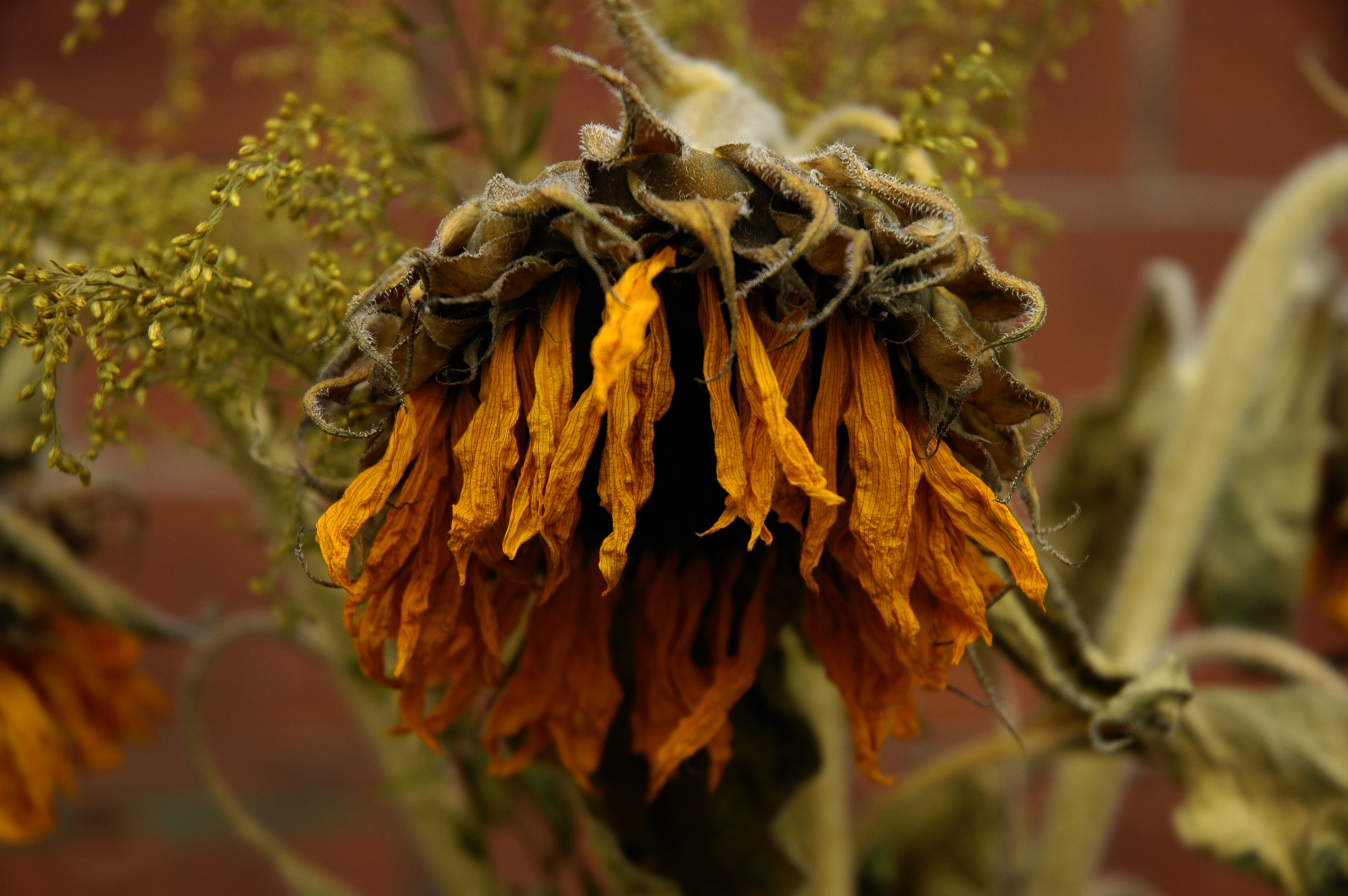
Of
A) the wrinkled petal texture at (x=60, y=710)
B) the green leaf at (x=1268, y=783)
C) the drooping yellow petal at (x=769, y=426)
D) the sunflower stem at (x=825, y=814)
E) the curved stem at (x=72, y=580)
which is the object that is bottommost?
the green leaf at (x=1268, y=783)

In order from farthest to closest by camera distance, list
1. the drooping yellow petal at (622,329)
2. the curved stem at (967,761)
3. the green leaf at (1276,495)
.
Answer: the green leaf at (1276,495), the curved stem at (967,761), the drooping yellow petal at (622,329)

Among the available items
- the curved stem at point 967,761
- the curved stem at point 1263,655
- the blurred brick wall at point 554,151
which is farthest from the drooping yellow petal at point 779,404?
the blurred brick wall at point 554,151

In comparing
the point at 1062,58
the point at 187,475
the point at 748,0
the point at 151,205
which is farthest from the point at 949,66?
the point at 187,475

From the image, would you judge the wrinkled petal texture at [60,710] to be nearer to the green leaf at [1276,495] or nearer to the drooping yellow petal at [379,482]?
the drooping yellow petal at [379,482]

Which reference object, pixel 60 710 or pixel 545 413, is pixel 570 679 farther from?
pixel 60 710

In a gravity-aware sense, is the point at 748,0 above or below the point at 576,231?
above

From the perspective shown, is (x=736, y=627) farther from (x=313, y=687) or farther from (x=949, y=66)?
(x=313, y=687)
